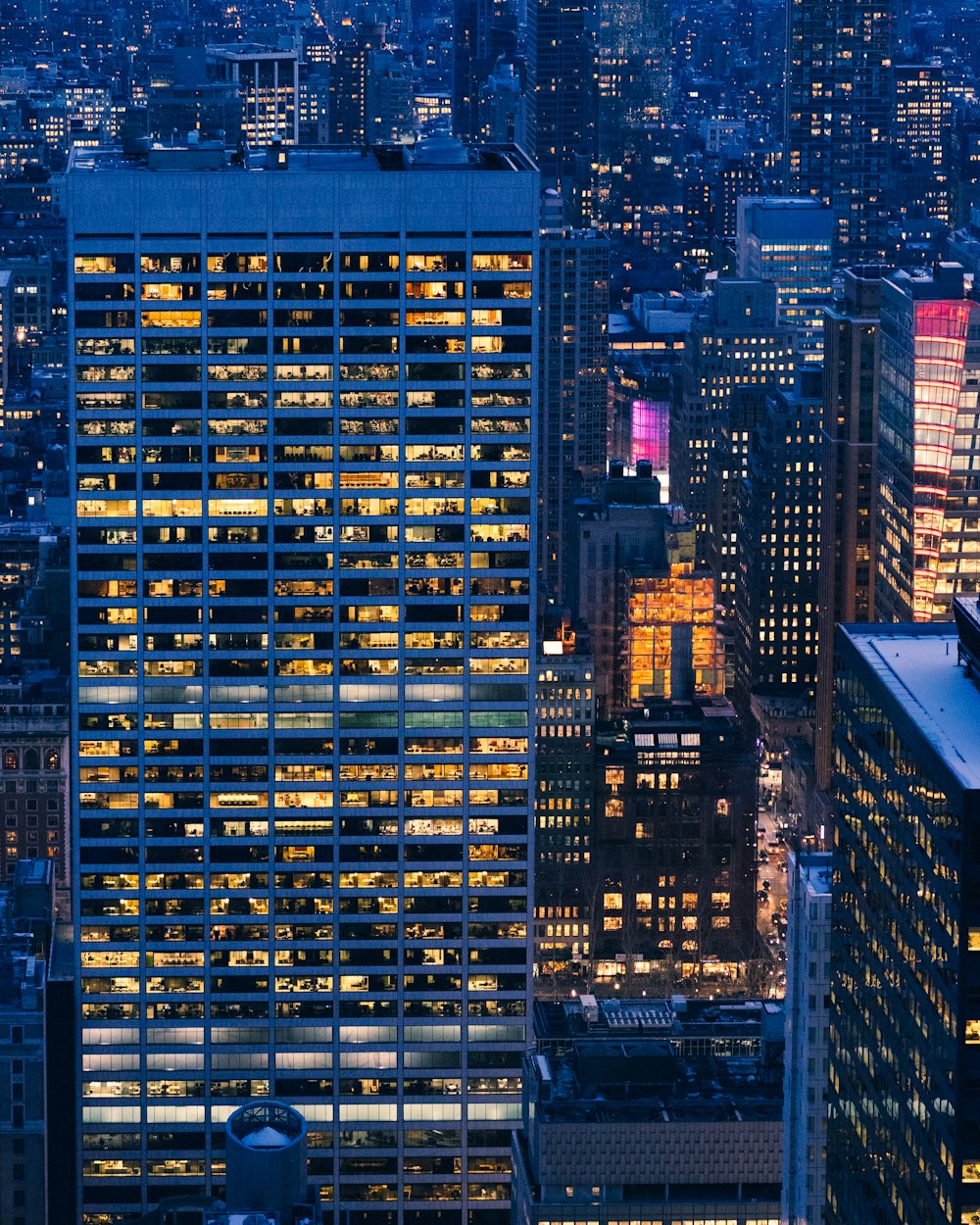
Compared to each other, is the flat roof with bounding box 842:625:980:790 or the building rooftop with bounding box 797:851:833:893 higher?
the flat roof with bounding box 842:625:980:790

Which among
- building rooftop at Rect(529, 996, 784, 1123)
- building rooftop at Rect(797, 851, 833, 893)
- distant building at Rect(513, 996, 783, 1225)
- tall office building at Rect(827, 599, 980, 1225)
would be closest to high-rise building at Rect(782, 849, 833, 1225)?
building rooftop at Rect(797, 851, 833, 893)

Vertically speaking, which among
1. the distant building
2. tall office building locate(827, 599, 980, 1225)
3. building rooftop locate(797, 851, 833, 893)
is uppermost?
tall office building locate(827, 599, 980, 1225)

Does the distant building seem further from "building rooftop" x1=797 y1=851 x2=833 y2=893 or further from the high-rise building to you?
"building rooftop" x1=797 y1=851 x2=833 y2=893

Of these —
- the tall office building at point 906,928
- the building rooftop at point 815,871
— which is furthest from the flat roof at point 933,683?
the building rooftop at point 815,871

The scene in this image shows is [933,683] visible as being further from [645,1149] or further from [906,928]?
[645,1149]

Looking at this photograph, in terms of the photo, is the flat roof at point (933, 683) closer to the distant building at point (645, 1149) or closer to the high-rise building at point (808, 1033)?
the high-rise building at point (808, 1033)

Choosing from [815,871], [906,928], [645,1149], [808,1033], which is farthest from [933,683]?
[645,1149]
